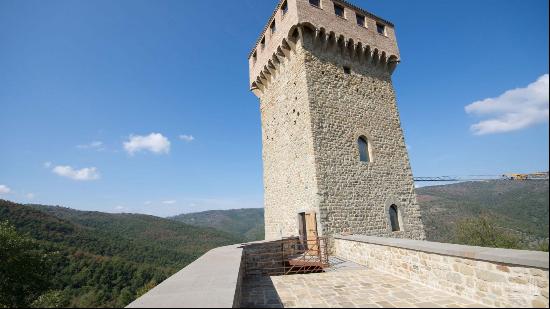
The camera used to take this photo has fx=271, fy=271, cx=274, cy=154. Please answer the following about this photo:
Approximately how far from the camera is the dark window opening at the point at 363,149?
38.1ft

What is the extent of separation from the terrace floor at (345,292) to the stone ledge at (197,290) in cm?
105

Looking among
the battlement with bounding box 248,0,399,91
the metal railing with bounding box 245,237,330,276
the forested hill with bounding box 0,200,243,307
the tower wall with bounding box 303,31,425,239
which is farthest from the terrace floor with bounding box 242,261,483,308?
the battlement with bounding box 248,0,399,91

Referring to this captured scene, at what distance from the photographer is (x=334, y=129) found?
36.3 feet

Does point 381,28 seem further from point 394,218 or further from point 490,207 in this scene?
point 490,207

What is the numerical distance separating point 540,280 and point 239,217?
176m

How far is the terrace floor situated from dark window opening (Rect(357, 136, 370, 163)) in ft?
18.1

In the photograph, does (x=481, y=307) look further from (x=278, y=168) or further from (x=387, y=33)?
(x=387, y=33)

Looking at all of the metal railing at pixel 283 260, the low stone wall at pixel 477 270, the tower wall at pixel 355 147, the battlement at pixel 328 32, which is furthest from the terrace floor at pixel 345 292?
the battlement at pixel 328 32

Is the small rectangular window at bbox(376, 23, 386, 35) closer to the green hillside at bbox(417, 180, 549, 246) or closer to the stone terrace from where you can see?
the stone terrace

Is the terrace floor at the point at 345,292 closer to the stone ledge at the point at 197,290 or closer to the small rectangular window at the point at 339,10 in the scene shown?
the stone ledge at the point at 197,290

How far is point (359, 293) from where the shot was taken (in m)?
5.16

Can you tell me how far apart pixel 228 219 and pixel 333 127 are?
16422 cm

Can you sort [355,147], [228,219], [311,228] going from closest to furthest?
1. [311,228]
2. [355,147]
3. [228,219]

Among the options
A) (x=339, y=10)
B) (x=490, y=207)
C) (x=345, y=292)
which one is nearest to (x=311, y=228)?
(x=345, y=292)
